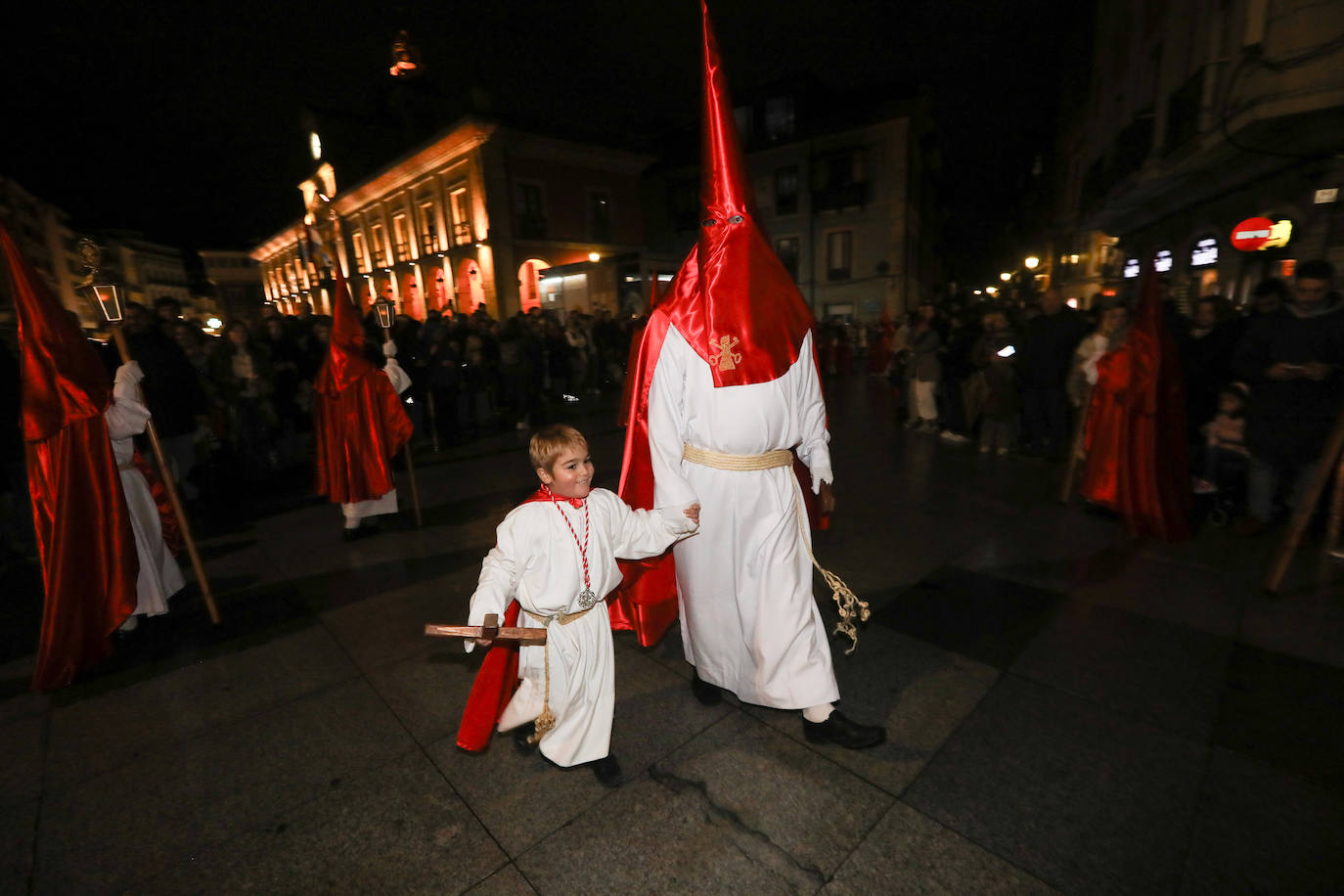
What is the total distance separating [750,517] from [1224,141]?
11187 millimetres

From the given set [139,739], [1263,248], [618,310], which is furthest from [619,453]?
[618,310]

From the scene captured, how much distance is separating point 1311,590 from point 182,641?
661 centimetres

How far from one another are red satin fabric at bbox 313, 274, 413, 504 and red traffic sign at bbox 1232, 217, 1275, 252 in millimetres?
12092

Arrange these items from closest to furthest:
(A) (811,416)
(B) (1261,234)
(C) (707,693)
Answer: (A) (811,416) < (C) (707,693) < (B) (1261,234)

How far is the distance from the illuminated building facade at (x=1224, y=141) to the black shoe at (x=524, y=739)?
4.91 m

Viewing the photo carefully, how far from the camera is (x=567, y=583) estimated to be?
2.18 meters

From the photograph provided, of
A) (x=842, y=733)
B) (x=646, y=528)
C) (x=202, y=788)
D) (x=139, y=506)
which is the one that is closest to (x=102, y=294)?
(x=139, y=506)

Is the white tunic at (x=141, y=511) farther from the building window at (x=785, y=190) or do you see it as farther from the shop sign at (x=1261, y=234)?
the building window at (x=785, y=190)

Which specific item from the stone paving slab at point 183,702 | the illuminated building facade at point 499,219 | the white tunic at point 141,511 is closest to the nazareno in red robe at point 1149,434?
the stone paving slab at point 183,702

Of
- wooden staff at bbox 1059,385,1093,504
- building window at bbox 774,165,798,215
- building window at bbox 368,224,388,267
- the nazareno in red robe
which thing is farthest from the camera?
building window at bbox 368,224,388,267

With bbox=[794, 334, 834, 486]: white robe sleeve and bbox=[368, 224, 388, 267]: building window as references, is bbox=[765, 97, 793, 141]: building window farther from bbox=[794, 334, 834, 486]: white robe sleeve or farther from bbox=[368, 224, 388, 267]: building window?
bbox=[794, 334, 834, 486]: white robe sleeve

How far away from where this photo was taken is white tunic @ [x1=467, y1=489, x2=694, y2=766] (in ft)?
7.06

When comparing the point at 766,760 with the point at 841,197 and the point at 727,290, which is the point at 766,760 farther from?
the point at 841,197

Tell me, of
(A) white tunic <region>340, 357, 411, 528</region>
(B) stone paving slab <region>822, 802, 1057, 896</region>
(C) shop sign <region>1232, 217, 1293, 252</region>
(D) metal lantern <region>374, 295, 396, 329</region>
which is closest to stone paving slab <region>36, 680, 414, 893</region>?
(B) stone paving slab <region>822, 802, 1057, 896</region>
